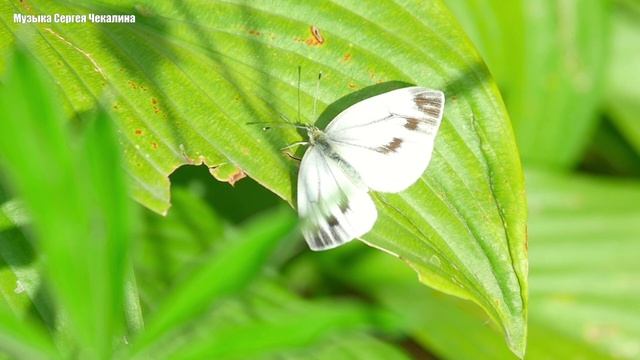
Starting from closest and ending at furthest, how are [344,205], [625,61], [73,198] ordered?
[73,198] → [344,205] → [625,61]

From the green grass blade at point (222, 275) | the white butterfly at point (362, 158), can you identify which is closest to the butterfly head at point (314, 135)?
the white butterfly at point (362, 158)

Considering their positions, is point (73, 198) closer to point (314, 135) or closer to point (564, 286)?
point (314, 135)

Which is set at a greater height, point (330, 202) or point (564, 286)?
point (330, 202)

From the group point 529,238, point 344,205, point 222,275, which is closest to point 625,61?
point 529,238

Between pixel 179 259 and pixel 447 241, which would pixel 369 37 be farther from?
pixel 179 259

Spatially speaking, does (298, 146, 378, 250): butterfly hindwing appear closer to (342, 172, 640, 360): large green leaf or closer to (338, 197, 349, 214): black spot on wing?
(338, 197, 349, 214): black spot on wing

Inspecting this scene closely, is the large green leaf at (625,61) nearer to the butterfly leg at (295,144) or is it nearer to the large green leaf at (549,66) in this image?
the large green leaf at (549,66)
